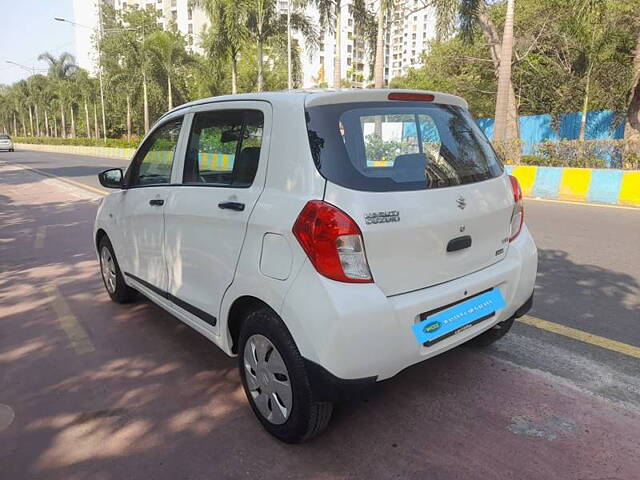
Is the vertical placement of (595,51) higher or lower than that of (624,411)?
higher

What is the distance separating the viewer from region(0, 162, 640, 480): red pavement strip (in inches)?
91.1

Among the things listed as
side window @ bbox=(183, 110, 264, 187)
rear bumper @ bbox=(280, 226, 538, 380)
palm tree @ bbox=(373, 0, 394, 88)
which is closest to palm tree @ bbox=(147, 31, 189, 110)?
palm tree @ bbox=(373, 0, 394, 88)

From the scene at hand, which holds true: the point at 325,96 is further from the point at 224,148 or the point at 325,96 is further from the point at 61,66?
the point at 61,66

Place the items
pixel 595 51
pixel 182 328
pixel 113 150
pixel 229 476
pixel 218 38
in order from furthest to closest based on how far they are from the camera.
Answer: pixel 113 150
pixel 218 38
pixel 595 51
pixel 182 328
pixel 229 476

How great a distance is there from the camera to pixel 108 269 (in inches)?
181

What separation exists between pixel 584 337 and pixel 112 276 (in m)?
3.89

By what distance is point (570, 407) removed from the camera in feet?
8.90

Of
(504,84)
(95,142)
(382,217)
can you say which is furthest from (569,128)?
(95,142)

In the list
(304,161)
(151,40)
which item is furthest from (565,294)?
(151,40)

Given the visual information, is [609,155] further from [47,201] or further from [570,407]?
[47,201]

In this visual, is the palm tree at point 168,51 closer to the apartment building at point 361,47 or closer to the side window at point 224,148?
the apartment building at point 361,47

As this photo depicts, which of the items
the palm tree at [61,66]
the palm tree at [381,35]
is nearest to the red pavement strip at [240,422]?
the palm tree at [381,35]

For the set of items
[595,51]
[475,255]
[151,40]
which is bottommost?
[475,255]

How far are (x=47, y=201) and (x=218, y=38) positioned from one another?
52.4ft
